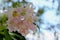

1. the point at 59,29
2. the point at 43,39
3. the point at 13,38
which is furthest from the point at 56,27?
the point at 13,38

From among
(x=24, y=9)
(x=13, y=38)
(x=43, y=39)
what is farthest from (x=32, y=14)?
(x=43, y=39)

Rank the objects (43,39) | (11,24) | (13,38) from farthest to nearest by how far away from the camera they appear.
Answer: (43,39)
(13,38)
(11,24)

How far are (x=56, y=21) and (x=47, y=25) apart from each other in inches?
5.3

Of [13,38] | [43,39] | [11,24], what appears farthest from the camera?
[43,39]

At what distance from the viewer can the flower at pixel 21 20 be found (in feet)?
1.46

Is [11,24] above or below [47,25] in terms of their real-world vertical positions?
above

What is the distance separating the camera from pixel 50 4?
1.93 meters

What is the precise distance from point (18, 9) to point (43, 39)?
1429mm

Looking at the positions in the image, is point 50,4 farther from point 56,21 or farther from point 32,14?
point 32,14

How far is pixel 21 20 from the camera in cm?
44

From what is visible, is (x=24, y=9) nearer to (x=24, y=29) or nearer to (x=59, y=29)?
(x=24, y=29)

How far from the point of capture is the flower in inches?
17.5

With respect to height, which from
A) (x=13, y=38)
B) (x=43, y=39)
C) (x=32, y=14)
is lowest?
(x=43, y=39)

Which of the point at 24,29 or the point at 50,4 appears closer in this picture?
the point at 24,29
